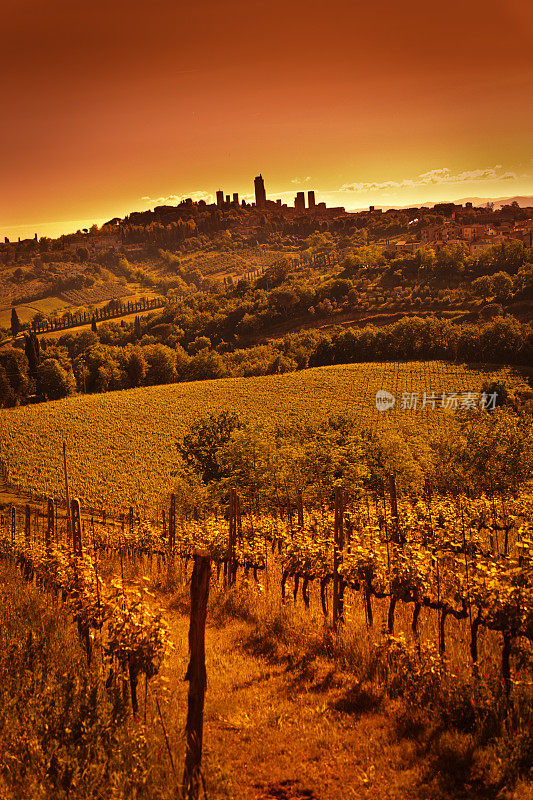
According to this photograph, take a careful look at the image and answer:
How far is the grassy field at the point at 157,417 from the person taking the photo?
149 ft

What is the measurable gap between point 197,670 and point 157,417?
59.8 m

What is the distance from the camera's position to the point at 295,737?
5648 mm

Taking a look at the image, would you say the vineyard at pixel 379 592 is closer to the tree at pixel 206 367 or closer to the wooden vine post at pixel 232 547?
the wooden vine post at pixel 232 547

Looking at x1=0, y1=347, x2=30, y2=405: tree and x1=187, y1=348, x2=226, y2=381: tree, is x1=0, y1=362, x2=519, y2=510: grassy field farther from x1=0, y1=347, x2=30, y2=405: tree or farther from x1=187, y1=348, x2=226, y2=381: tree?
x1=187, y1=348, x2=226, y2=381: tree

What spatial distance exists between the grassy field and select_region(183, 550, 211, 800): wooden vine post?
114 ft

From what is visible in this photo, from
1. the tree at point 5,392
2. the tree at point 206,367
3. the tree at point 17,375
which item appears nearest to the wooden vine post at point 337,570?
the tree at point 5,392

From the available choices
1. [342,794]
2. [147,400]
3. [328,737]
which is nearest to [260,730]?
[328,737]

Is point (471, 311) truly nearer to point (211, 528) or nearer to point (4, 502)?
point (4, 502)

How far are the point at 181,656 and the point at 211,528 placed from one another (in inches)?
280

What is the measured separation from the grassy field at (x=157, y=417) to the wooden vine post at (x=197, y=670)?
34719 millimetres

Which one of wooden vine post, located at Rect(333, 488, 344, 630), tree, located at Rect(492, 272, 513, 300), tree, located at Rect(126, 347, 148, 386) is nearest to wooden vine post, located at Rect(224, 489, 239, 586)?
wooden vine post, located at Rect(333, 488, 344, 630)

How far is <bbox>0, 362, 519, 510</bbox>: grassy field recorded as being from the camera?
45531 millimetres

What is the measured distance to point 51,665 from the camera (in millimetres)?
6422

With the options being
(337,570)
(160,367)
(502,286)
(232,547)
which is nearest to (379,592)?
(337,570)
